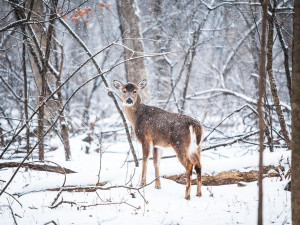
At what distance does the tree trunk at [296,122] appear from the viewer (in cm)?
223

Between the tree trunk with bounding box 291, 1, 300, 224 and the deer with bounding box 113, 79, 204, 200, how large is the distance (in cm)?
206

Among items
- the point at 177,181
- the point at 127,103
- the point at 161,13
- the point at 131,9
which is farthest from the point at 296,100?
the point at 161,13

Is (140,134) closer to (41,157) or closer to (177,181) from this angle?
(177,181)

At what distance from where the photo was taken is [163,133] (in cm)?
518

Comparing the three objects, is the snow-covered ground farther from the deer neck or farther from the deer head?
the deer head

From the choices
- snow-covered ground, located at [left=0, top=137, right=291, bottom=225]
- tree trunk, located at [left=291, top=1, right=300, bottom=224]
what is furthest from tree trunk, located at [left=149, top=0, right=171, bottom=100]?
tree trunk, located at [left=291, top=1, right=300, bottom=224]

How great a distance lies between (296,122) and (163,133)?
3.05 m

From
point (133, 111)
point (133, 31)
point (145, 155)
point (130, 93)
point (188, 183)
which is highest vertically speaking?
point (133, 31)

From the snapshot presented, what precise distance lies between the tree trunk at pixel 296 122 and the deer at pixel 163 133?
206 centimetres

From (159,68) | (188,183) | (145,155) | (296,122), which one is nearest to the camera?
(296,122)

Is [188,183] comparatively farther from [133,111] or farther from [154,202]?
[133,111]

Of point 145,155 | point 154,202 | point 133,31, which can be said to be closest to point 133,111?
point 145,155

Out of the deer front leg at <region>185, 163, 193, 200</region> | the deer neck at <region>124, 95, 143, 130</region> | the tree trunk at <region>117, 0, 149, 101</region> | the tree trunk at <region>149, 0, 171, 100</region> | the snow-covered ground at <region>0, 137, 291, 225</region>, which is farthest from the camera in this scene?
the tree trunk at <region>149, 0, 171, 100</region>

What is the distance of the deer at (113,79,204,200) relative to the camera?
4777 millimetres
